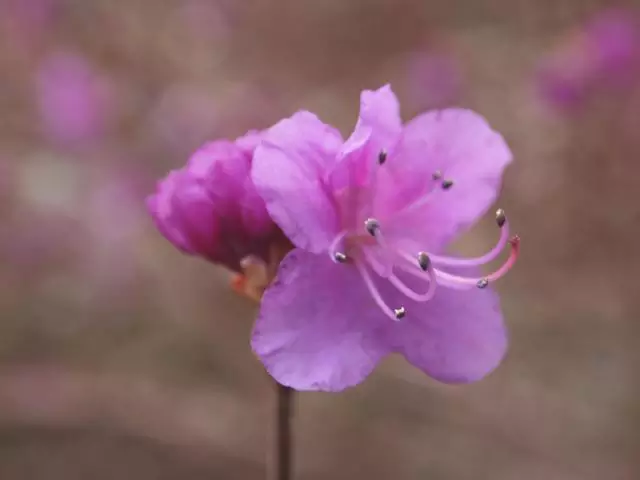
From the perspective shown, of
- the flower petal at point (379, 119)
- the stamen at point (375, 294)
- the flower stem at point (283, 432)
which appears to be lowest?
the flower stem at point (283, 432)

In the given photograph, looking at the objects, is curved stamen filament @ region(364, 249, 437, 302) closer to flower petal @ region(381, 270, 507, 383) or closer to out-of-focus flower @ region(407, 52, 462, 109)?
flower petal @ region(381, 270, 507, 383)

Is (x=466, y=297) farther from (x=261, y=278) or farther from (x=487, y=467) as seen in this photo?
(x=487, y=467)

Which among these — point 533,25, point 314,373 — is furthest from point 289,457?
point 533,25

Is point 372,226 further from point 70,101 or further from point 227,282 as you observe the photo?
point 70,101

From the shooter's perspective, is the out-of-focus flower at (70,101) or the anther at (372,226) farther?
the out-of-focus flower at (70,101)

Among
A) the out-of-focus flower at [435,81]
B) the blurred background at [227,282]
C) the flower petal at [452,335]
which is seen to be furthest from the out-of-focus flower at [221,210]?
the out-of-focus flower at [435,81]

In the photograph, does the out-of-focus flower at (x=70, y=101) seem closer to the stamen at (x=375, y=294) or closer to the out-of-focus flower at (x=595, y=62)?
the out-of-focus flower at (x=595, y=62)

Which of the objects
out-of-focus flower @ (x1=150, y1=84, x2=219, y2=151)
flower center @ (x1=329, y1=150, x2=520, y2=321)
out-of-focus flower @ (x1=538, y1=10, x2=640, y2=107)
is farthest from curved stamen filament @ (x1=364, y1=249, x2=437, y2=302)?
out-of-focus flower @ (x1=150, y1=84, x2=219, y2=151)
